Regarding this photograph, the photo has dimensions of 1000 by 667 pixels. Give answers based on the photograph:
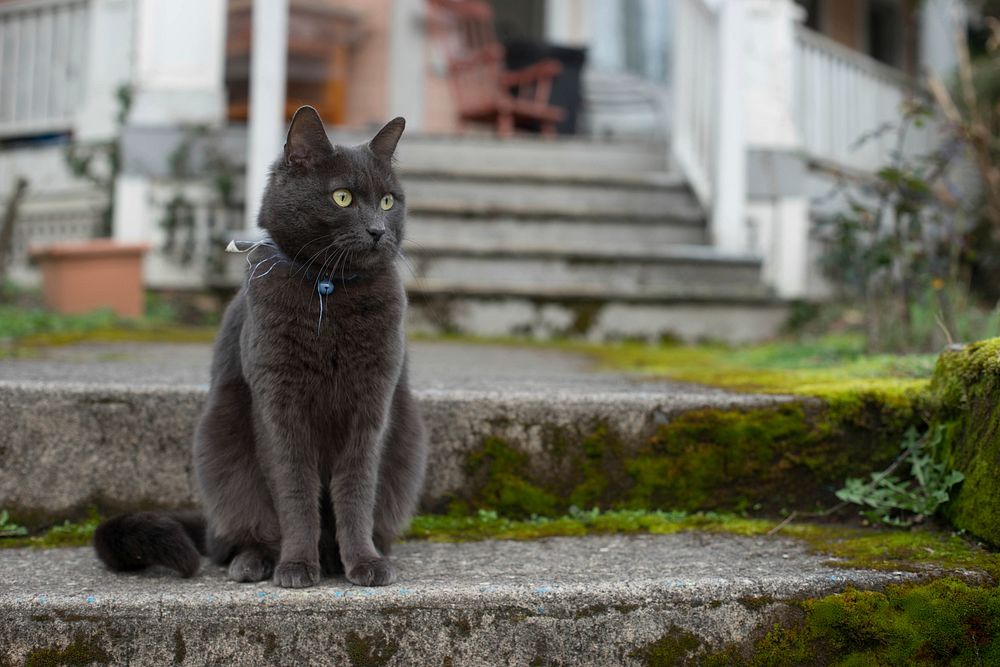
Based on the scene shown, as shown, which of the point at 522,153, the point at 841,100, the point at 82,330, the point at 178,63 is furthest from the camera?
the point at 841,100

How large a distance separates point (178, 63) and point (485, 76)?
3146mm

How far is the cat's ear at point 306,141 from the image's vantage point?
158cm

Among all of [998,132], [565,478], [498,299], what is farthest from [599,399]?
[998,132]

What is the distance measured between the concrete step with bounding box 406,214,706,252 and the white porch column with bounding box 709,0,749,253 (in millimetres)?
248

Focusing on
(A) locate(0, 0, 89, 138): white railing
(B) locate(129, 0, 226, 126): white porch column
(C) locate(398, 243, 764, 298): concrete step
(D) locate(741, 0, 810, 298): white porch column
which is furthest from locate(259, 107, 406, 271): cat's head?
(A) locate(0, 0, 89, 138): white railing

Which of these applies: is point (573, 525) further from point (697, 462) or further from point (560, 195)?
point (560, 195)

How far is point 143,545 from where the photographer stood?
5.27ft

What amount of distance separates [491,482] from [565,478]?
160 millimetres

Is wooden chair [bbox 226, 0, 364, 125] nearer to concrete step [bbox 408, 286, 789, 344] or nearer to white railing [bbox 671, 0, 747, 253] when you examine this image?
white railing [bbox 671, 0, 747, 253]

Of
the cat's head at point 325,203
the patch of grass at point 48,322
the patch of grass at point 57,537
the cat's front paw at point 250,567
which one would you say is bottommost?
the patch of grass at point 57,537

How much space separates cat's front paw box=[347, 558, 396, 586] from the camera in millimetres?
1562

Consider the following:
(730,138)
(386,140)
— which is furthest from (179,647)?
(730,138)

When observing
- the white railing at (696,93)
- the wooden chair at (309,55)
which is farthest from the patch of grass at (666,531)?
the wooden chair at (309,55)

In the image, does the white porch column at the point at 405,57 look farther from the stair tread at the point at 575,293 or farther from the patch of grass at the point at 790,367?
the patch of grass at the point at 790,367
